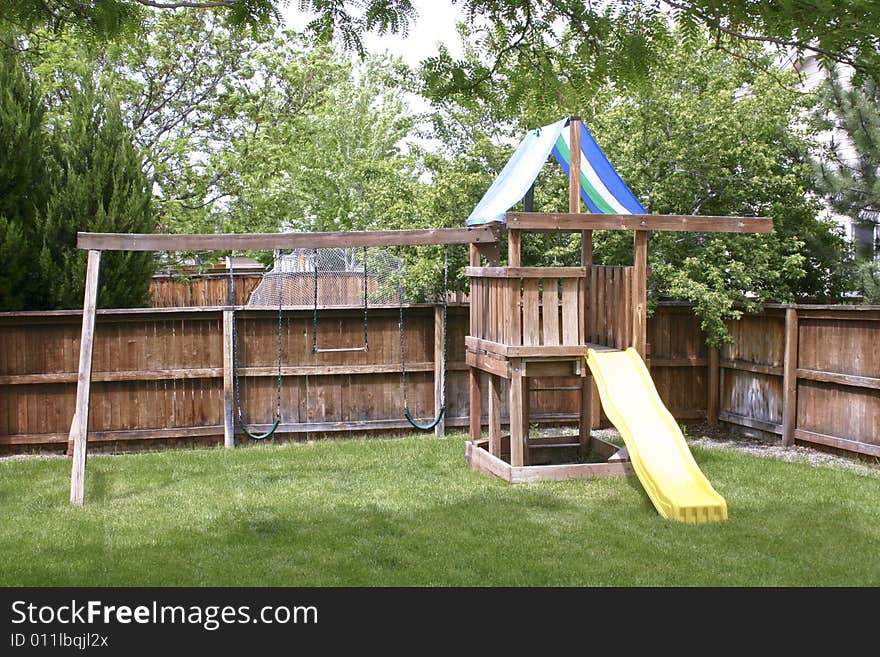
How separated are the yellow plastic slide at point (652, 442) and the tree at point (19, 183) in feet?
22.4

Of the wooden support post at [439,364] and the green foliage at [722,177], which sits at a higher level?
the green foliage at [722,177]

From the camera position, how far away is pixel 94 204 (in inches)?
480

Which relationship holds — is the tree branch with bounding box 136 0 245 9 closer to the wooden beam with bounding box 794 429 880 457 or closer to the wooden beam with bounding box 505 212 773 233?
the wooden beam with bounding box 505 212 773 233

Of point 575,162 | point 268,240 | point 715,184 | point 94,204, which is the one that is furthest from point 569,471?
point 94,204

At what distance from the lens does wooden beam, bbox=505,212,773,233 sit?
816 centimetres

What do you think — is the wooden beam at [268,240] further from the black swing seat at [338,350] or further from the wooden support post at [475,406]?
the black swing seat at [338,350]

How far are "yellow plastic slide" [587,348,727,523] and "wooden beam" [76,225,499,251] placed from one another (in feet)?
5.47

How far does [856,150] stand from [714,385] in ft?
10.3

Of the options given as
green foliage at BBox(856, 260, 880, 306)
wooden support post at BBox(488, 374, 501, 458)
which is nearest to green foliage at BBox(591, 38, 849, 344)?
green foliage at BBox(856, 260, 880, 306)

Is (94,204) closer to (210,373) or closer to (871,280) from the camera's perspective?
(210,373)

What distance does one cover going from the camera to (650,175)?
10922mm

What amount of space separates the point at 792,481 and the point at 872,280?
2.89 meters

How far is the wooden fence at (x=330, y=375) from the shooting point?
32.3 feet

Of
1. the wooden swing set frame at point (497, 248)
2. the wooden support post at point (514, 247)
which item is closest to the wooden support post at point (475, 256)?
the wooden swing set frame at point (497, 248)
